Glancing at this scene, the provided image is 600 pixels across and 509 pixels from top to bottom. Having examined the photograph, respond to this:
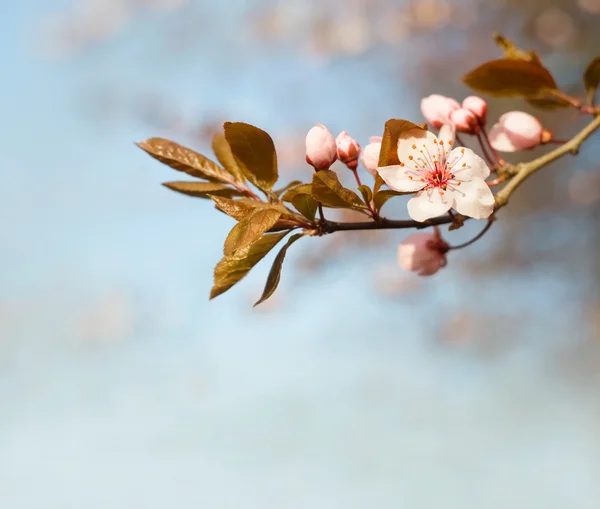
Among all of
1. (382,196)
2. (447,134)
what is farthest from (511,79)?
(382,196)

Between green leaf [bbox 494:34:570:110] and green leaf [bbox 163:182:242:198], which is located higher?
green leaf [bbox 494:34:570:110]

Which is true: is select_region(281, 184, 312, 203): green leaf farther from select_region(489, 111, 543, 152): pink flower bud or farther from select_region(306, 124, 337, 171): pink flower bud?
select_region(489, 111, 543, 152): pink flower bud

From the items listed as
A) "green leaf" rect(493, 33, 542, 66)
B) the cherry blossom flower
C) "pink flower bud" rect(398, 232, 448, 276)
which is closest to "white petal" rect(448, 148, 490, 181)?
the cherry blossom flower

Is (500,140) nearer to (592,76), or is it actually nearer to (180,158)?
(592,76)

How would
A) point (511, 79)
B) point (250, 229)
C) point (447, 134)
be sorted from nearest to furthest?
point (250, 229)
point (447, 134)
point (511, 79)

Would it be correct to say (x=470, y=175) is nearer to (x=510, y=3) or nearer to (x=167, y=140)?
(x=167, y=140)

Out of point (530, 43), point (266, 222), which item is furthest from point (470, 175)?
point (530, 43)
